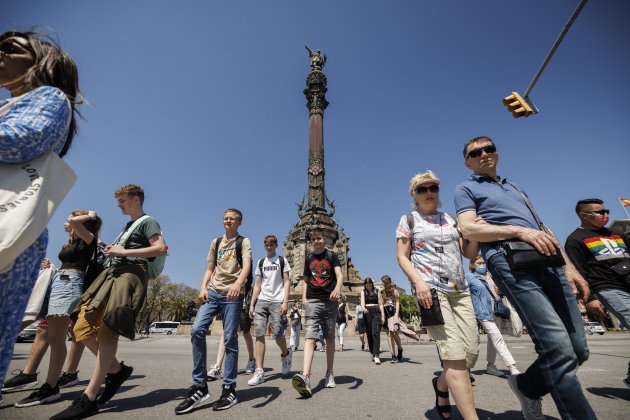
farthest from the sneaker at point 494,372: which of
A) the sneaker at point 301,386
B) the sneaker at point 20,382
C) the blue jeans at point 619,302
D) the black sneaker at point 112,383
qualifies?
the sneaker at point 20,382

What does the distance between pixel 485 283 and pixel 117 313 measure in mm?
5613

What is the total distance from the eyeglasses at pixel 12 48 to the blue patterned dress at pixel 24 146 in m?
0.40

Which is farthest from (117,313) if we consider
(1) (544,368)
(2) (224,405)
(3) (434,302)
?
(1) (544,368)

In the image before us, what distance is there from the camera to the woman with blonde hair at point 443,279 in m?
2.55

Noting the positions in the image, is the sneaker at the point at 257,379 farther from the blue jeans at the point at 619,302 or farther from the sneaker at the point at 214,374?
the blue jeans at the point at 619,302

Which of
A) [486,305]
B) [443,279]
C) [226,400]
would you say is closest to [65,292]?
[226,400]

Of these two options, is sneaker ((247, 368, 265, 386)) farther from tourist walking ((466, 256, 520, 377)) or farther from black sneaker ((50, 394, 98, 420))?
tourist walking ((466, 256, 520, 377))

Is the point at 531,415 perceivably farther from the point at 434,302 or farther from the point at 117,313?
the point at 117,313

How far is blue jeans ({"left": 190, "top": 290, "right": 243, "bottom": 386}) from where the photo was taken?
11.9 ft

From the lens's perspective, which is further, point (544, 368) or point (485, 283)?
point (485, 283)

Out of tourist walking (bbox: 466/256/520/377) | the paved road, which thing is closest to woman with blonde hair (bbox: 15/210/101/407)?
the paved road

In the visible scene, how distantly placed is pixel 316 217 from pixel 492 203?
95.6ft

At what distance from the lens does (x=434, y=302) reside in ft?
8.67

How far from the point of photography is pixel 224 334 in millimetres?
3871
